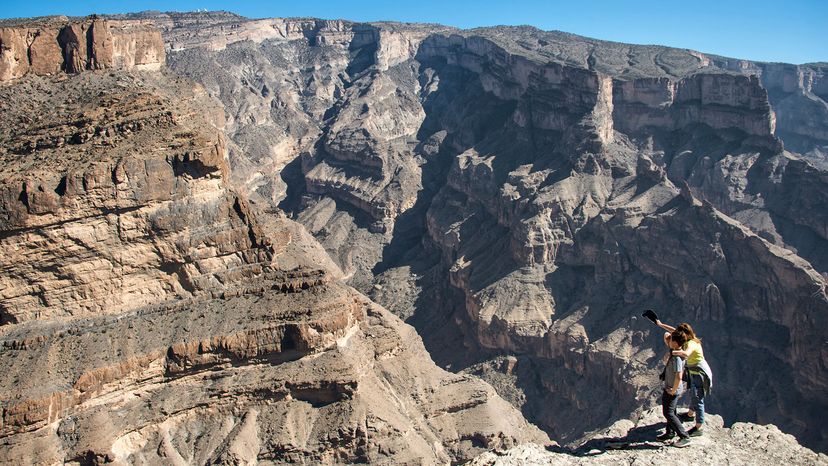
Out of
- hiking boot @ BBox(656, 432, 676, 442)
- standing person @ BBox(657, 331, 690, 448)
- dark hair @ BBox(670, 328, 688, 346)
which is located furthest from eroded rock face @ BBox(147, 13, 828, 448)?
dark hair @ BBox(670, 328, 688, 346)

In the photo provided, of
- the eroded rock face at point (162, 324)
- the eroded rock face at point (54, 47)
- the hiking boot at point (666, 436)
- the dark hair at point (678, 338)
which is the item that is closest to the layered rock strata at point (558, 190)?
the eroded rock face at point (54, 47)

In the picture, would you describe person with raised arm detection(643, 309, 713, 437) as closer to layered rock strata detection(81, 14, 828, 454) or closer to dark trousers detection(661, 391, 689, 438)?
dark trousers detection(661, 391, 689, 438)

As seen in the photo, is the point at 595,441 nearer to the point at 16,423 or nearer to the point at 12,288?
the point at 16,423

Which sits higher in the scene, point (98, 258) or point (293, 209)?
point (293, 209)

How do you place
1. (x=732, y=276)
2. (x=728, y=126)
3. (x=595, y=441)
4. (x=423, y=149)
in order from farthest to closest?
(x=423, y=149), (x=728, y=126), (x=732, y=276), (x=595, y=441)

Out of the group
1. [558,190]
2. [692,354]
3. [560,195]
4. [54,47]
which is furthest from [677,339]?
[558,190]

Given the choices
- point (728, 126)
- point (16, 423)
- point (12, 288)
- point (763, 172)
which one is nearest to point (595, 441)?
point (16, 423)

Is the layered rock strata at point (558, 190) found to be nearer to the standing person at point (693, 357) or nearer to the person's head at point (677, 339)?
the standing person at point (693, 357)

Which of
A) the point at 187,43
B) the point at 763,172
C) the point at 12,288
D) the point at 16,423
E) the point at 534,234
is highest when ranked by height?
the point at 187,43

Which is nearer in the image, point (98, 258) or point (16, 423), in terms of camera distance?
point (16, 423)
